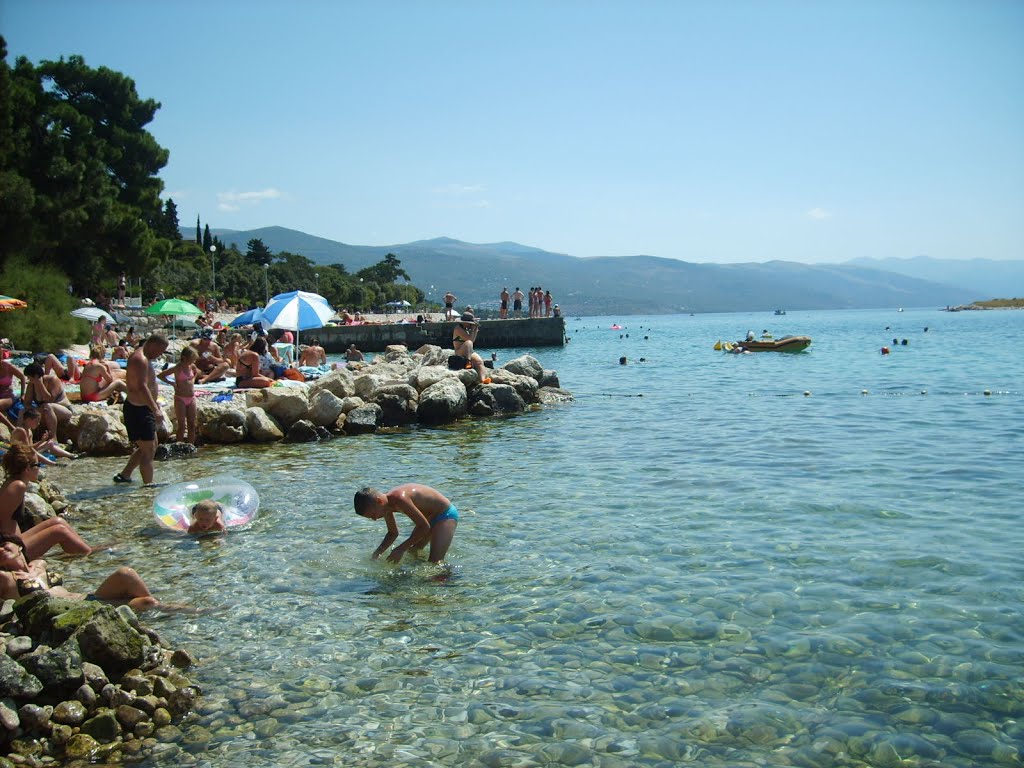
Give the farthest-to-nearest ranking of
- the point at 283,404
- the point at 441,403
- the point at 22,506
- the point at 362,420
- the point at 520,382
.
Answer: the point at 520,382, the point at 441,403, the point at 362,420, the point at 283,404, the point at 22,506

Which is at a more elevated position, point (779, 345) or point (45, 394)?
point (779, 345)

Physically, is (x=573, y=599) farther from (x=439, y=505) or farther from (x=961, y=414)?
(x=961, y=414)

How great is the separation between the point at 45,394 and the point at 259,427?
3.50 meters

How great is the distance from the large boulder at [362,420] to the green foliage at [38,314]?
52.3 ft

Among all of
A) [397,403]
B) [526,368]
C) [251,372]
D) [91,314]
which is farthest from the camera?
[91,314]

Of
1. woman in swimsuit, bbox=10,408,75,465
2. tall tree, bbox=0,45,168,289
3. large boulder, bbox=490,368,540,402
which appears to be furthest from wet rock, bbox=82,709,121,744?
tall tree, bbox=0,45,168,289

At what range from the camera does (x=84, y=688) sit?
15.5 feet

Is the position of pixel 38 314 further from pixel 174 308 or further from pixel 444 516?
pixel 444 516

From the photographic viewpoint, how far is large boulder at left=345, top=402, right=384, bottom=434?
16656 millimetres

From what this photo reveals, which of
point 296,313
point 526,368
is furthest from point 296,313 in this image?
point 526,368

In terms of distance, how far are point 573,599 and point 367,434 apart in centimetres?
1029

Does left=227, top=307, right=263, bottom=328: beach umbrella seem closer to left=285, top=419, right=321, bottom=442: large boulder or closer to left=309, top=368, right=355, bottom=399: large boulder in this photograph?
left=309, top=368, right=355, bottom=399: large boulder

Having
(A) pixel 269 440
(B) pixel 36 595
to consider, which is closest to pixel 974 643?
(B) pixel 36 595

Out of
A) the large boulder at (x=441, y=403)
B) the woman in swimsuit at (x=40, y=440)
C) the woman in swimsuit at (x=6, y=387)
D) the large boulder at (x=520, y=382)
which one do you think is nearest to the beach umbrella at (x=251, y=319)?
the large boulder at (x=520, y=382)
